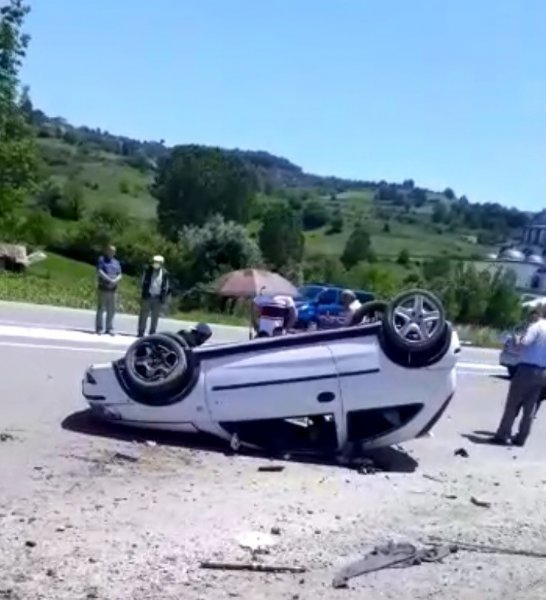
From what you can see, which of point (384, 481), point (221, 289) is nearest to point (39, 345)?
point (384, 481)

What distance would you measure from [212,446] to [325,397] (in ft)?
3.43

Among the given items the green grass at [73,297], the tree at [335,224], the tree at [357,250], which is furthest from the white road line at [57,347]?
the tree at [335,224]

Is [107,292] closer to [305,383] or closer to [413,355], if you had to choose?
[305,383]

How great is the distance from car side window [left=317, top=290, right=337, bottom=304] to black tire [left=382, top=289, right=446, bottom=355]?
2382cm

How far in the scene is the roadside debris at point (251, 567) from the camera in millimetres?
6652

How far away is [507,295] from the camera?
75750mm

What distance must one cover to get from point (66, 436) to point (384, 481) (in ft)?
8.71

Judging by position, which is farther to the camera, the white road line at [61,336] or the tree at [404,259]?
the tree at [404,259]

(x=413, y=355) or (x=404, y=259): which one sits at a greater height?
(x=413, y=355)

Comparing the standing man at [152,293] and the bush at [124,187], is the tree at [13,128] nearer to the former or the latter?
the standing man at [152,293]

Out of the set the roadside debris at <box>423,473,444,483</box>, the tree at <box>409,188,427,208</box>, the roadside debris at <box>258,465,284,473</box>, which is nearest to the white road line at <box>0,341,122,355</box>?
the roadside debris at <box>258,465,284,473</box>

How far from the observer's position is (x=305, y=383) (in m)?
10.1

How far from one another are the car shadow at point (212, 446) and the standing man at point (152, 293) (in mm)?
10365

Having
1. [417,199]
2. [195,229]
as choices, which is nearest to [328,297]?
[195,229]
